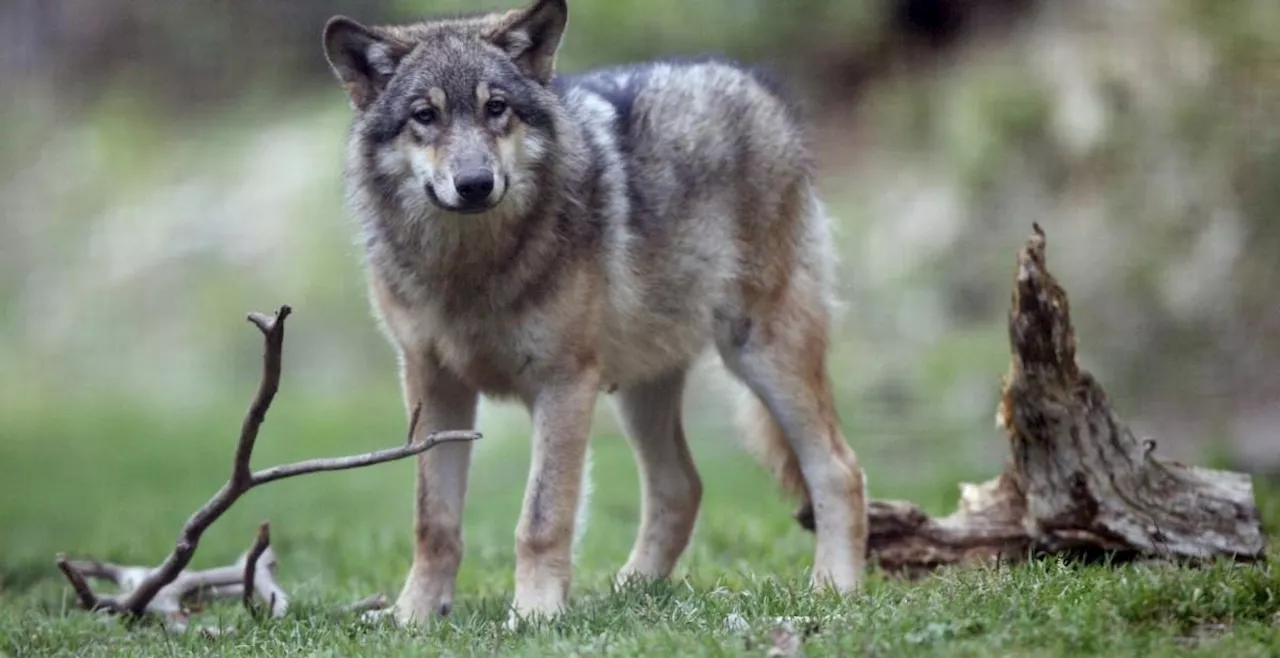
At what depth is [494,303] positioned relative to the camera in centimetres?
591

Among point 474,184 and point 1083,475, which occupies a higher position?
point 474,184

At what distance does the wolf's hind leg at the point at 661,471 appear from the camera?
7035 millimetres

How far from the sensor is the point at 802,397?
22.3 feet

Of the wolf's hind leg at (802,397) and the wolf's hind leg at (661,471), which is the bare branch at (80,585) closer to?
the wolf's hind leg at (661,471)

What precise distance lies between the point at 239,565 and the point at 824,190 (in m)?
10.2

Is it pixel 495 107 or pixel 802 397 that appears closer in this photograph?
pixel 495 107

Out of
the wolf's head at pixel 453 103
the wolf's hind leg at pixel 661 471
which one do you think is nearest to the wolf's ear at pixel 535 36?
the wolf's head at pixel 453 103

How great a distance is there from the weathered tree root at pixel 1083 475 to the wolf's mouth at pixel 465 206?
2.08 metres

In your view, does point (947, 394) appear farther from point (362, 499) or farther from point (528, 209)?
point (528, 209)

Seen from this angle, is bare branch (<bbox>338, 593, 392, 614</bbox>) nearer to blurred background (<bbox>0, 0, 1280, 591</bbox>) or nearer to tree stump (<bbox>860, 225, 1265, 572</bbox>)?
blurred background (<bbox>0, 0, 1280, 591</bbox>)

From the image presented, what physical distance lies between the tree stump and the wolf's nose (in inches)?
83.6

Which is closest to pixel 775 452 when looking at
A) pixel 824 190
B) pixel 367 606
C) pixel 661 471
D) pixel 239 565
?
pixel 661 471

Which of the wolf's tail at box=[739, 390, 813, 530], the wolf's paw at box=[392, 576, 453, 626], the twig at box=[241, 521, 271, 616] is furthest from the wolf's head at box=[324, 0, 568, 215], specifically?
the wolf's tail at box=[739, 390, 813, 530]

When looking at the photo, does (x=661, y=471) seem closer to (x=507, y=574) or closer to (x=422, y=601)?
(x=507, y=574)
